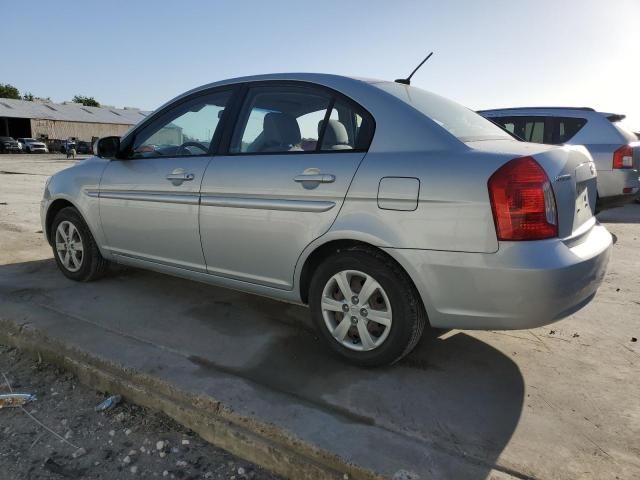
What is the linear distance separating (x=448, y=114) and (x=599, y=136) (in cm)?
531

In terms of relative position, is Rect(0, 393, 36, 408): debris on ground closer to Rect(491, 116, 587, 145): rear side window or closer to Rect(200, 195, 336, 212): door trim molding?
Rect(200, 195, 336, 212): door trim molding

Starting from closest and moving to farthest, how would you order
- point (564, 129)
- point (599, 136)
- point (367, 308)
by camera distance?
point (367, 308) → point (599, 136) → point (564, 129)

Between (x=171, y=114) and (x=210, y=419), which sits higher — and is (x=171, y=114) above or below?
above

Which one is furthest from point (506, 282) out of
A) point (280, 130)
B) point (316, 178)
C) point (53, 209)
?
point (53, 209)

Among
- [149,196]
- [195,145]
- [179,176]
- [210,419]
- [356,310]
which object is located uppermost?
[195,145]

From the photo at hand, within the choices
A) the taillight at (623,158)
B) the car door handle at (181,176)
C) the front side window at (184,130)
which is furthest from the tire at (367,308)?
the taillight at (623,158)

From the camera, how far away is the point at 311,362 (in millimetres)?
2912

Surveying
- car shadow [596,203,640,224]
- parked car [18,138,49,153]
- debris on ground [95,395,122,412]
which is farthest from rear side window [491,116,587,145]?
parked car [18,138,49,153]

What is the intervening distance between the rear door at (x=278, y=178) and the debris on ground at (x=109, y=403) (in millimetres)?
1011

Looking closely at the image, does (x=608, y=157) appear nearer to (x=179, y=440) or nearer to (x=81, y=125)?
Result: (x=179, y=440)

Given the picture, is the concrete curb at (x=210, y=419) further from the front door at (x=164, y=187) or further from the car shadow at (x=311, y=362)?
the front door at (x=164, y=187)

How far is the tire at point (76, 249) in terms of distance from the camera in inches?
168

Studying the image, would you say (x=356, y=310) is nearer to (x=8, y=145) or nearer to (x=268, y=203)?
(x=268, y=203)

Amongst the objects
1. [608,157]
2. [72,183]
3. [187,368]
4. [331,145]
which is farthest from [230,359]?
[608,157]
